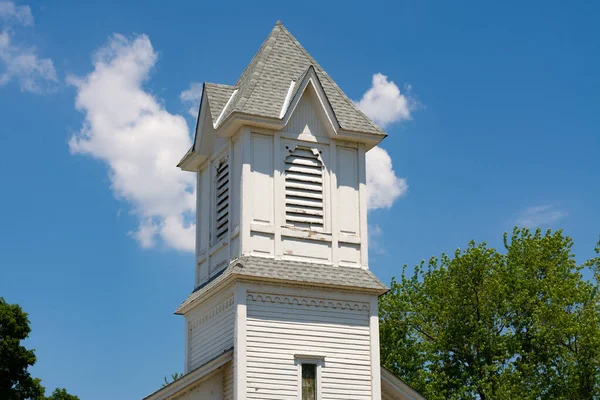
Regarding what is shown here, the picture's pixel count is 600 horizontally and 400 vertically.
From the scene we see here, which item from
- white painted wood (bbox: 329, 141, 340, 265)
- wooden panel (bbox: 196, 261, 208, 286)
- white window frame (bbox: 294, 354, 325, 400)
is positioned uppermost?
white painted wood (bbox: 329, 141, 340, 265)

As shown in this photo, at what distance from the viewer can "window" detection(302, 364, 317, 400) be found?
25188 millimetres

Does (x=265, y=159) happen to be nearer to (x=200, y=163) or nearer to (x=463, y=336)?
(x=200, y=163)

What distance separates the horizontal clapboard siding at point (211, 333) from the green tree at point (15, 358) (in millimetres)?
17509

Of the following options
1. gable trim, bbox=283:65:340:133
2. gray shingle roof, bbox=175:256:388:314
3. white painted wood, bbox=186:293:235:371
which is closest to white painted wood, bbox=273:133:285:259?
gray shingle roof, bbox=175:256:388:314

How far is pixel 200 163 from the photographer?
29.9m

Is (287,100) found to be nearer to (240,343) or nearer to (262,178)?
(262,178)

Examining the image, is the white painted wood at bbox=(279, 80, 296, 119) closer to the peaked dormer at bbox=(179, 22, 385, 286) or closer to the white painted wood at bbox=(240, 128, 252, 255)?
the peaked dormer at bbox=(179, 22, 385, 286)

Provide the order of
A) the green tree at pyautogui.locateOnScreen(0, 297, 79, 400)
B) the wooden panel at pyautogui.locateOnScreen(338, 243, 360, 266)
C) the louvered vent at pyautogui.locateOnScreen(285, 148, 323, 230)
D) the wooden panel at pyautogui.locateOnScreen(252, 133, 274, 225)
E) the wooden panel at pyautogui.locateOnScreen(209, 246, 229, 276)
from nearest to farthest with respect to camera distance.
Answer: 1. the wooden panel at pyautogui.locateOnScreen(252, 133, 274, 225)
2. the louvered vent at pyautogui.locateOnScreen(285, 148, 323, 230)
3. the wooden panel at pyautogui.locateOnScreen(338, 243, 360, 266)
4. the wooden panel at pyautogui.locateOnScreen(209, 246, 229, 276)
5. the green tree at pyautogui.locateOnScreen(0, 297, 79, 400)

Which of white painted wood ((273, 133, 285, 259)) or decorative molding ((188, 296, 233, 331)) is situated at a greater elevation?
white painted wood ((273, 133, 285, 259))

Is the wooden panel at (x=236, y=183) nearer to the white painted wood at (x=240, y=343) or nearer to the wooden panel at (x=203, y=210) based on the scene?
the wooden panel at (x=203, y=210)

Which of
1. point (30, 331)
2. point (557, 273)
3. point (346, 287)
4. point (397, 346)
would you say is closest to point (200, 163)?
point (346, 287)

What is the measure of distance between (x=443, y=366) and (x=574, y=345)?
19.4ft

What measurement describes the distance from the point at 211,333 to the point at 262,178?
428 cm

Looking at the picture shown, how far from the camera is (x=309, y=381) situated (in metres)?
25.3
